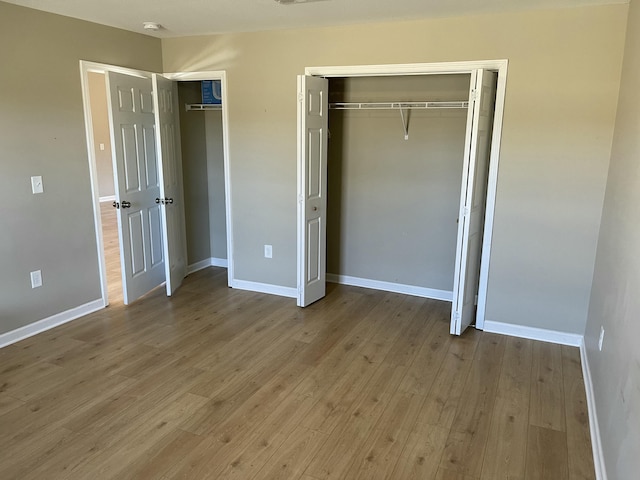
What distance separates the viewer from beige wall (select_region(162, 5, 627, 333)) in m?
3.35

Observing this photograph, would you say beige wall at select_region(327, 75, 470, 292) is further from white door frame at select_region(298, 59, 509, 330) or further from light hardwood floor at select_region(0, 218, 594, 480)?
light hardwood floor at select_region(0, 218, 594, 480)

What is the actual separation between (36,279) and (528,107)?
3.99 metres

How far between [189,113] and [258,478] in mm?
4053

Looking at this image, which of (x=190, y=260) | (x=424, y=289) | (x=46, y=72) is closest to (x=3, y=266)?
(x=46, y=72)

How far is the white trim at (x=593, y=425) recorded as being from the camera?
2285 millimetres

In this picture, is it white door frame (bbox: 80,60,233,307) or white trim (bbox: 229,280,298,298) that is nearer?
white door frame (bbox: 80,60,233,307)

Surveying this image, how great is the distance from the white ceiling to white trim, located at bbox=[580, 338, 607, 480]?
2.47 metres

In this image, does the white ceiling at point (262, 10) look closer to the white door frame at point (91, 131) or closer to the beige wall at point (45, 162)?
the beige wall at point (45, 162)

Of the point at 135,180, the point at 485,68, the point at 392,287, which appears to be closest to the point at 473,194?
the point at 485,68

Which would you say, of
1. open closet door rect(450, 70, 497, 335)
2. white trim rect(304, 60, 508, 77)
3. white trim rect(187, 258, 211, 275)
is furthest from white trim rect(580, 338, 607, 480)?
white trim rect(187, 258, 211, 275)

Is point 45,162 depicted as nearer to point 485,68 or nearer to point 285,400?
point 285,400

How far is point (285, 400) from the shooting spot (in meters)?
2.94

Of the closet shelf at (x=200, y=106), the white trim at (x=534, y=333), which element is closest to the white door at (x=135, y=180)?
the closet shelf at (x=200, y=106)

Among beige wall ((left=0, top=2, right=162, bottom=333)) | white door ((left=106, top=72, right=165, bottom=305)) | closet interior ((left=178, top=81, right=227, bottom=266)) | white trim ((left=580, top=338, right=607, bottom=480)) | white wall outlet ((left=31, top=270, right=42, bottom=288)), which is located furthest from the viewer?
closet interior ((left=178, top=81, right=227, bottom=266))
